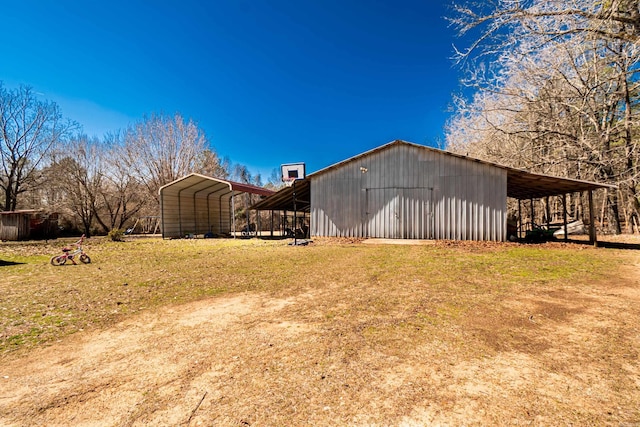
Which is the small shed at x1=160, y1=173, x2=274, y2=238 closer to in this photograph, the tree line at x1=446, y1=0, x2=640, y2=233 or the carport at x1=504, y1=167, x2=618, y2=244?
the tree line at x1=446, y1=0, x2=640, y2=233

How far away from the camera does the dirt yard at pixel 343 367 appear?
6.52 ft

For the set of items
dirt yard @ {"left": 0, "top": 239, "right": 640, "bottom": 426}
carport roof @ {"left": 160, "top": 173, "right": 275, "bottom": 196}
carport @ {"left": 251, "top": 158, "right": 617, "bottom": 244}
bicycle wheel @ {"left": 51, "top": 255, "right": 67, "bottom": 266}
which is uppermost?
carport roof @ {"left": 160, "top": 173, "right": 275, "bottom": 196}

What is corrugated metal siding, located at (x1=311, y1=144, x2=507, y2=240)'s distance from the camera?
43.8 feet

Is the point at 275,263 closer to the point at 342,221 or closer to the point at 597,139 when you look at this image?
the point at 342,221

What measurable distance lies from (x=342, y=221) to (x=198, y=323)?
39.8 feet

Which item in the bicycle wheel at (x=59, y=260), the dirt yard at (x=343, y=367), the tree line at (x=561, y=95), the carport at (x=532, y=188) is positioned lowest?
the dirt yard at (x=343, y=367)

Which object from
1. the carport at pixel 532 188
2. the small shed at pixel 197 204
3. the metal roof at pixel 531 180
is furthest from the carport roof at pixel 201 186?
the metal roof at pixel 531 180

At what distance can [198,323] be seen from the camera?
3.80 metres

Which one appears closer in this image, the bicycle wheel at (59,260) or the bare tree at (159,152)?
the bicycle wheel at (59,260)

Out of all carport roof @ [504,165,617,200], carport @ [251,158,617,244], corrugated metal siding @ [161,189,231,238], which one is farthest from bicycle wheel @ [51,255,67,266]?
carport roof @ [504,165,617,200]

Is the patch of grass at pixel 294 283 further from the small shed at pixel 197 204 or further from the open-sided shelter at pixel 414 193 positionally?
the small shed at pixel 197 204

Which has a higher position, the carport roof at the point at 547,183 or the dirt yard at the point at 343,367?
the carport roof at the point at 547,183

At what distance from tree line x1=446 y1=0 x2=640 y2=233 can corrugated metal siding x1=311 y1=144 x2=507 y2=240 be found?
318cm

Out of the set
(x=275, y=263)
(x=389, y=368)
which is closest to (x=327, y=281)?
(x=275, y=263)
